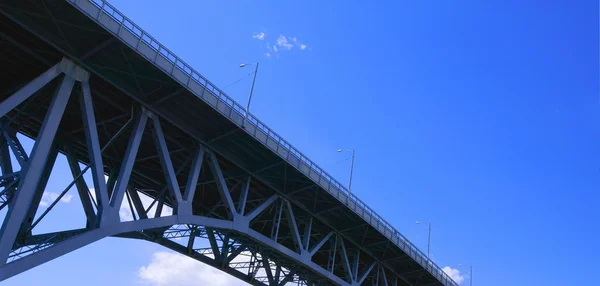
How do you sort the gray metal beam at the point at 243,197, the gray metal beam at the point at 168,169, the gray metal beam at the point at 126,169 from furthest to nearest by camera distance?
the gray metal beam at the point at 243,197 < the gray metal beam at the point at 168,169 < the gray metal beam at the point at 126,169

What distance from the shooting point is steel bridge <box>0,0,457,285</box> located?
27797 mm

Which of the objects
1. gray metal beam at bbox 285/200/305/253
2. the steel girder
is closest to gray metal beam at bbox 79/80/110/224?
the steel girder

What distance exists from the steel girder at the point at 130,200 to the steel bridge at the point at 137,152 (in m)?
0.08

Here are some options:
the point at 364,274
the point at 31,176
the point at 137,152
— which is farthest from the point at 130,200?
the point at 364,274

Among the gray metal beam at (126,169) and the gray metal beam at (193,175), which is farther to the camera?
the gray metal beam at (193,175)

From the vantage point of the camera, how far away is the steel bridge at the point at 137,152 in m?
27.8

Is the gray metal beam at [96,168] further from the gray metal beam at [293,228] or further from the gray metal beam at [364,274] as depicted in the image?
the gray metal beam at [364,274]

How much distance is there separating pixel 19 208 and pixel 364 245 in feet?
104

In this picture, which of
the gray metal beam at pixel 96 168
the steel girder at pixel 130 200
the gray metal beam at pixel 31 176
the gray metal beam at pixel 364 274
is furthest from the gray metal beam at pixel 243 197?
the gray metal beam at pixel 364 274

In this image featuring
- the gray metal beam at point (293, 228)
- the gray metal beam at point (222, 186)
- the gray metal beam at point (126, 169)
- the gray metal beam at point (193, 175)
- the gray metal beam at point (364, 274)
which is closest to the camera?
the gray metal beam at point (126, 169)

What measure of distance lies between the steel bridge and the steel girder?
0.08m

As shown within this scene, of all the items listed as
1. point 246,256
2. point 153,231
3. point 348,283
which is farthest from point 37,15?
point 348,283

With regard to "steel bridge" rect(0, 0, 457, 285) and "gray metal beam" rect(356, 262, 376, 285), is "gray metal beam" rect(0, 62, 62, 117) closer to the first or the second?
"steel bridge" rect(0, 0, 457, 285)

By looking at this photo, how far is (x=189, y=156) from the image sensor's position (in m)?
37.3
